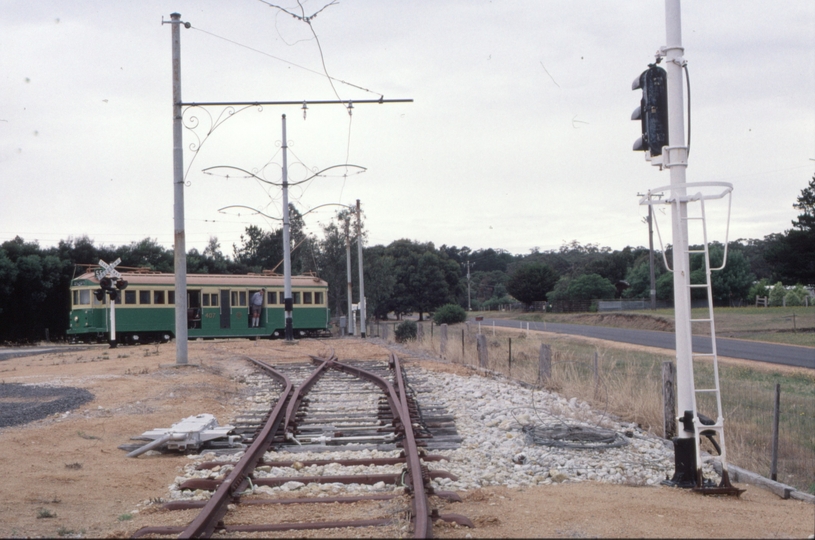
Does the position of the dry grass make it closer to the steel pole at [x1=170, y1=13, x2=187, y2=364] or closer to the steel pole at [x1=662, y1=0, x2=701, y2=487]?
the steel pole at [x1=662, y1=0, x2=701, y2=487]

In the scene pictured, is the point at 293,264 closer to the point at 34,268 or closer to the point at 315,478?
the point at 34,268

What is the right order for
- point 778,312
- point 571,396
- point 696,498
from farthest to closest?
point 778,312 → point 571,396 → point 696,498

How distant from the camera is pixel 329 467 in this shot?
7.00 meters

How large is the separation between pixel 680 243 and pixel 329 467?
3.58 m

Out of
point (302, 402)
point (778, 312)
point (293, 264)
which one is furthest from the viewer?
point (293, 264)

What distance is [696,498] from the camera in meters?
5.91

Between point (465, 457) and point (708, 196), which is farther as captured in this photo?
point (465, 457)

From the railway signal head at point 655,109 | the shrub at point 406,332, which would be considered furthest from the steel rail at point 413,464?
the shrub at point 406,332

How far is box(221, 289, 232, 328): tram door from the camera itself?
32.4 m

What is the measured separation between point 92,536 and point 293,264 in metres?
62.1

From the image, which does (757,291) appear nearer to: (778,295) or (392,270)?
(778,295)

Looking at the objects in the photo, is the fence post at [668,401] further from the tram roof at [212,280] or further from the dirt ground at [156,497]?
the tram roof at [212,280]

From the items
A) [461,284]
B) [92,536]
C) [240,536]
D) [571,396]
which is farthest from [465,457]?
[461,284]

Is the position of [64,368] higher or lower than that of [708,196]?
lower
